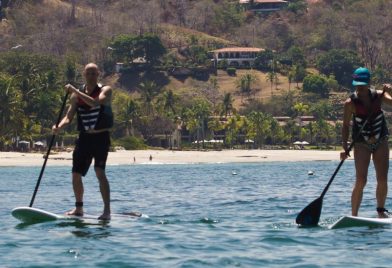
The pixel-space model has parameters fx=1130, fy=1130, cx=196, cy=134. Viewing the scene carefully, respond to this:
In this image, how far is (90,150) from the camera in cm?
1582

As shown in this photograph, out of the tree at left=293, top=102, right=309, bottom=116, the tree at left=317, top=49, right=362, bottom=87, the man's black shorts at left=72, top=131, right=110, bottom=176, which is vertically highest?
the tree at left=317, top=49, right=362, bottom=87

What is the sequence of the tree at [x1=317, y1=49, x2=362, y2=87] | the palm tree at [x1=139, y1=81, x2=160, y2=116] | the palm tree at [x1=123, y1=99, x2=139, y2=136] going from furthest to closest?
the tree at [x1=317, y1=49, x2=362, y2=87] < the palm tree at [x1=139, y1=81, x2=160, y2=116] < the palm tree at [x1=123, y1=99, x2=139, y2=136]

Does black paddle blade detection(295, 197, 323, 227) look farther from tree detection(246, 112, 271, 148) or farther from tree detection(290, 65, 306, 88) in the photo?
tree detection(290, 65, 306, 88)

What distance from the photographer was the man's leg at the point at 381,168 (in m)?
15.3

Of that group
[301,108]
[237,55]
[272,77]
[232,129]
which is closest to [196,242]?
[232,129]

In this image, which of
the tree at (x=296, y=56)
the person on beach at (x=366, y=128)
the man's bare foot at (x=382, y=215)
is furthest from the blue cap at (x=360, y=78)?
the tree at (x=296, y=56)

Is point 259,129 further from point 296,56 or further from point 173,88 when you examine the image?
point 296,56

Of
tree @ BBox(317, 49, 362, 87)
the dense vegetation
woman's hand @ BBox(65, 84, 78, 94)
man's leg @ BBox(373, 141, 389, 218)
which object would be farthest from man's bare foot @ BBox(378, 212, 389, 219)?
tree @ BBox(317, 49, 362, 87)

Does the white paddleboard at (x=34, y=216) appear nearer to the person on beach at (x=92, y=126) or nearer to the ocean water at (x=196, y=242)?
the ocean water at (x=196, y=242)

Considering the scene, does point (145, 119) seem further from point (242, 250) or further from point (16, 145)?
point (242, 250)

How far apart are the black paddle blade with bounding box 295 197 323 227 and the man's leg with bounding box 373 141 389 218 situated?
0.88m

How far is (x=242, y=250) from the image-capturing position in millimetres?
12773

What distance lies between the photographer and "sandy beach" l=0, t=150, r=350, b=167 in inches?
3044

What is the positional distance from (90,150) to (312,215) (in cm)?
322
